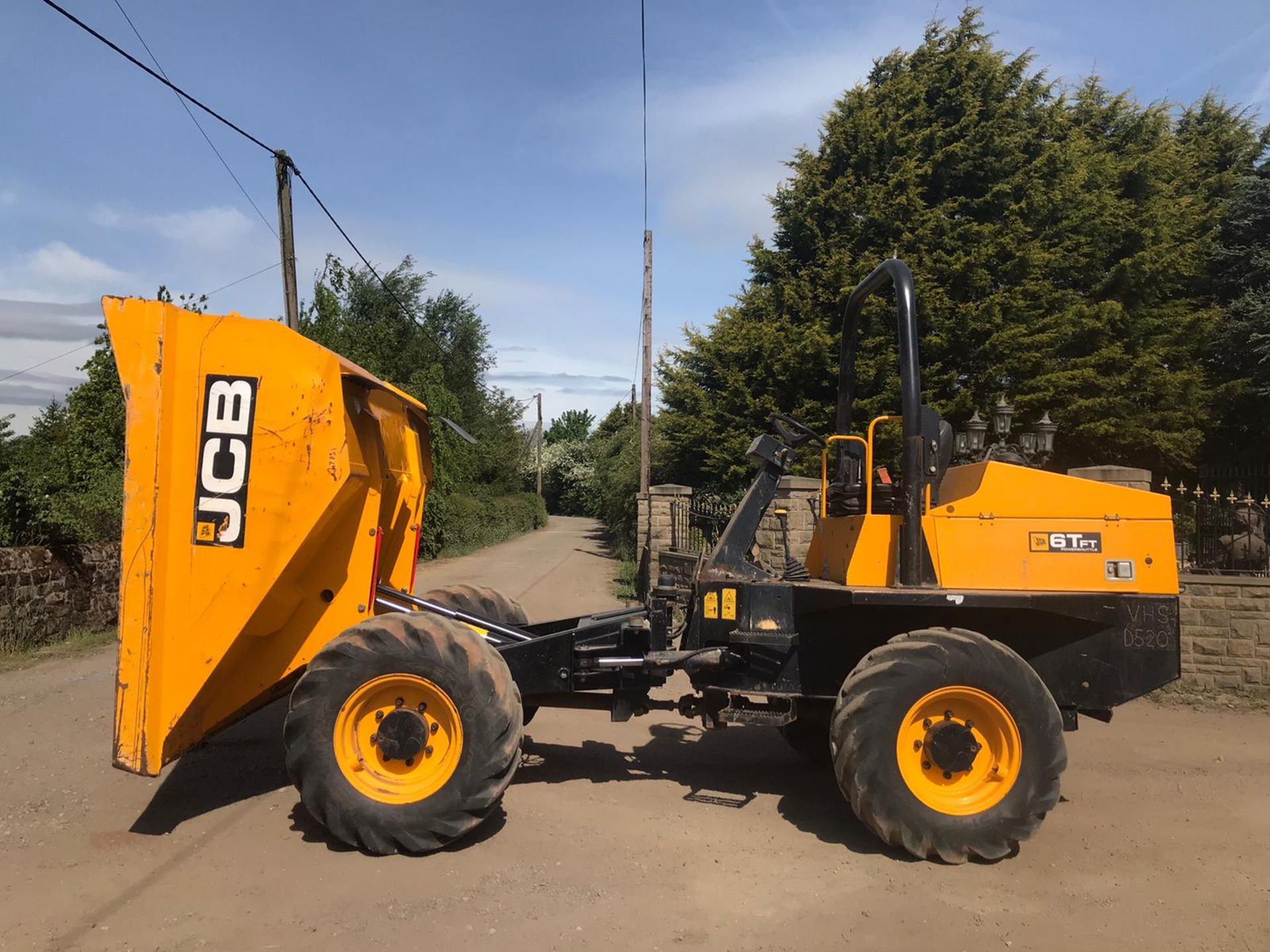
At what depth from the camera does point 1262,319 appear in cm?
1600

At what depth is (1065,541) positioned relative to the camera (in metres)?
4.68

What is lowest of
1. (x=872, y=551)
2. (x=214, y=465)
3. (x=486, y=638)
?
(x=486, y=638)

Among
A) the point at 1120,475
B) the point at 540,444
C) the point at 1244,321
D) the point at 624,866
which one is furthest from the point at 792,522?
the point at 540,444

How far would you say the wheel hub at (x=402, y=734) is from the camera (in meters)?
4.52

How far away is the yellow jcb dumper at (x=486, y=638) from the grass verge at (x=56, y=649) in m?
5.87

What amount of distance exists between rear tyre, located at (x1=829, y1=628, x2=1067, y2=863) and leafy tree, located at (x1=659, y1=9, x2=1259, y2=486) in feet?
37.8

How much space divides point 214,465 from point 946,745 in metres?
4.05

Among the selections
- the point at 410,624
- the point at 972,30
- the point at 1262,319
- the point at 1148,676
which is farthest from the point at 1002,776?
the point at 972,30

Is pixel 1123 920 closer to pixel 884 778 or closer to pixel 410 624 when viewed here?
pixel 884 778

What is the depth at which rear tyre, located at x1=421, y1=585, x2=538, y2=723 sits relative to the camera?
20.5 ft

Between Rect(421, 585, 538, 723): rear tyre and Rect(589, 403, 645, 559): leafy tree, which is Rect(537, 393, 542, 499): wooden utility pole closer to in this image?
Rect(589, 403, 645, 559): leafy tree

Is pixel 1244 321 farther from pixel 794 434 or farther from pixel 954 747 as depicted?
pixel 954 747

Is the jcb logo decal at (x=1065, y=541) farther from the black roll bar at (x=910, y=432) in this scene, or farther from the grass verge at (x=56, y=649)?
the grass verge at (x=56, y=649)

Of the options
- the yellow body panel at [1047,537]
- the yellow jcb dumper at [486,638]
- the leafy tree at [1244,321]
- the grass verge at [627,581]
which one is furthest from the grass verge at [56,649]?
the leafy tree at [1244,321]
